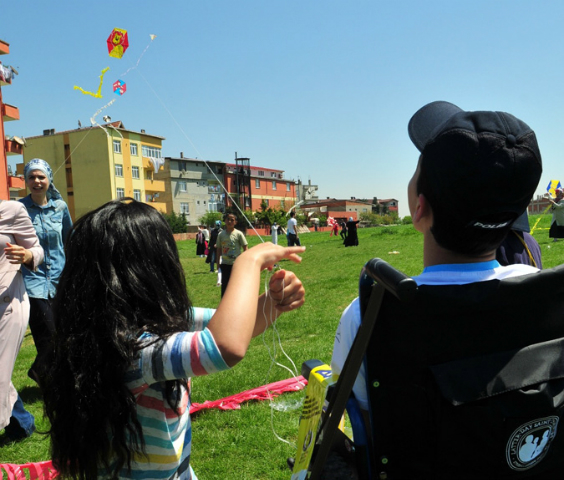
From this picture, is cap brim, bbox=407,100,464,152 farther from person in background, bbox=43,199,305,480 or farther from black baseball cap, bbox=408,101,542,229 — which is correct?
person in background, bbox=43,199,305,480

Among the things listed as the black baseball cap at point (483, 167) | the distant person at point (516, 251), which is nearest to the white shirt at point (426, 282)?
the black baseball cap at point (483, 167)

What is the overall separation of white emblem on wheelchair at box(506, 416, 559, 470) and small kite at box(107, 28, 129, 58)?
393cm

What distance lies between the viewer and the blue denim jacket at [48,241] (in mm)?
4633

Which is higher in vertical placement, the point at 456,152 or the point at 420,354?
the point at 456,152

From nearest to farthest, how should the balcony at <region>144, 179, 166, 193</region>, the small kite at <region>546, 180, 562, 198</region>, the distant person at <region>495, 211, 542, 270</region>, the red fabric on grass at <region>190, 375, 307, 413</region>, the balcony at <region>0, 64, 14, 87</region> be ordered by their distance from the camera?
the distant person at <region>495, 211, 542, 270</region>
the red fabric on grass at <region>190, 375, 307, 413</region>
the small kite at <region>546, 180, 562, 198</region>
the balcony at <region>0, 64, 14, 87</region>
the balcony at <region>144, 179, 166, 193</region>

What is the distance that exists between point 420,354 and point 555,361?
1.33 ft

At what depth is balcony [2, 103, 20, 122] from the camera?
29094 mm

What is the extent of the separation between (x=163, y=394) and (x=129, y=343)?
244 millimetres

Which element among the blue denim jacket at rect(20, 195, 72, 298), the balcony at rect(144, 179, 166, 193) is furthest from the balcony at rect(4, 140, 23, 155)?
the blue denim jacket at rect(20, 195, 72, 298)

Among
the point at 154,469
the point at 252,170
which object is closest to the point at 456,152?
the point at 154,469

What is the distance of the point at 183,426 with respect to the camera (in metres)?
1.65

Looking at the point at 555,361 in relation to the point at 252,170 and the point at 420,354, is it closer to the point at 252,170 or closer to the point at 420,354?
the point at 420,354

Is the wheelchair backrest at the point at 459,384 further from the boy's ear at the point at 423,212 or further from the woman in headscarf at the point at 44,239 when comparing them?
the woman in headscarf at the point at 44,239

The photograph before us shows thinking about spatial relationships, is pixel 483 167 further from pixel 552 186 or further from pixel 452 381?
pixel 552 186
